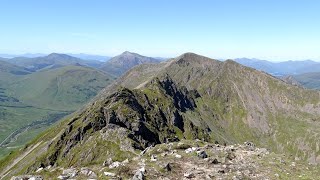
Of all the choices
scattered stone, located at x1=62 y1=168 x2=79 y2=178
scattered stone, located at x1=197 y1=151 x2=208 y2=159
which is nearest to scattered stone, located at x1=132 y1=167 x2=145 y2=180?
scattered stone, located at x1=62 y1=168 x2=79 y2=178

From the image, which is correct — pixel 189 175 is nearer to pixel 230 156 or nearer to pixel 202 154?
pixel 202 154

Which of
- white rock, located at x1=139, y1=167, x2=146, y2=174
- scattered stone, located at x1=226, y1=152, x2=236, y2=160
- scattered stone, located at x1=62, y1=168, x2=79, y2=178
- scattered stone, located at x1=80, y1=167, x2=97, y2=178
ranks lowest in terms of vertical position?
scattered stone, located at x1=226, y1=152, x2=236, y2=160

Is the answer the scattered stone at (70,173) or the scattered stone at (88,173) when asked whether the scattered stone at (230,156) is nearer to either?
the scattered stone at (88,173)

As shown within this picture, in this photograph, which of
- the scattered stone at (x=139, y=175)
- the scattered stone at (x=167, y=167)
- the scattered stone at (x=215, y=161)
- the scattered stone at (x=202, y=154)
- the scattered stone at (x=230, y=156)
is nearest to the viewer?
the scattered stone at (x=139, y=175)

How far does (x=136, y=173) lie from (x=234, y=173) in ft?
42.3

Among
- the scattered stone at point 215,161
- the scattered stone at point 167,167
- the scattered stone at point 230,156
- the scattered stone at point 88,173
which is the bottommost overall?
the scattered stone at point 230,156

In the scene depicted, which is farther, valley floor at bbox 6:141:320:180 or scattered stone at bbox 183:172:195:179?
scattered stone at bbox 183:172:195:179

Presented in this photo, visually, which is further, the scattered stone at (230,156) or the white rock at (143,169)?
the scattered stone at (230,156)

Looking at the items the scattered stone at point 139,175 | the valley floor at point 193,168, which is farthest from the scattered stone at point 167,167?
the scattered stone at point 139,175

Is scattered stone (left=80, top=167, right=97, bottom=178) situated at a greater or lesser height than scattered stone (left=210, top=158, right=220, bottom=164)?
greater

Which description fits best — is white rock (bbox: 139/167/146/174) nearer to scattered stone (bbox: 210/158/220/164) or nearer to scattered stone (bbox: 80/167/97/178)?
scattered stone (bbox: 80/167/97/178)

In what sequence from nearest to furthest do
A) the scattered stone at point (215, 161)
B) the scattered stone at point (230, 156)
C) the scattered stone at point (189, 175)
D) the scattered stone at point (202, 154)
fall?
the scattered stone at point (189, 175)
the scattered stone at point (215, 161)
the scattered stone at point (202, 154)
the scattered stone at point (230, 156)

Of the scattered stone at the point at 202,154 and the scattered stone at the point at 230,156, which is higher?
the scattered stone at the point at 202,154

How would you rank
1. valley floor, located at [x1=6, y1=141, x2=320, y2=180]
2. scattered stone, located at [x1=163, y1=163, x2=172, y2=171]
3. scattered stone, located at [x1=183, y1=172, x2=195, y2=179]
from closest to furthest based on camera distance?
valley floor, located at [x1=6, y1=141, x2=320, y2=180] → scattered stone, located at [x1=183, y1=172, x2=195, y2=179] → scattered stone, located at [x1=163, y1=163, x2=172, y2=171]
